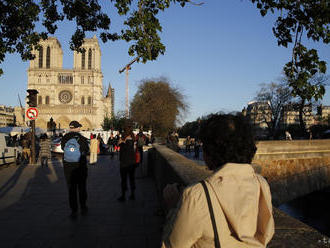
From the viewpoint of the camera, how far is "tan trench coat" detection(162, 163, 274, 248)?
1.22 m

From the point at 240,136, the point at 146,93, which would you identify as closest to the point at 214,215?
the point at 240,136

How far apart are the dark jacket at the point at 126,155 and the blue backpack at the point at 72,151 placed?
138 cm

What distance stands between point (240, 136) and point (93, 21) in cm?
685

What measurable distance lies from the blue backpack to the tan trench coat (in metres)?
4.62

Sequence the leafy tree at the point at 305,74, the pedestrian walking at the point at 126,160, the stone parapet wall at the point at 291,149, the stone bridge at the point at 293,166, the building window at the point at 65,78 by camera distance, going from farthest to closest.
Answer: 1. the building window at the point at 65,78
2. the stone parapet wall at the point at 291,149
3. the stone bridge at the point at 293,166
4. the pedestrian walking at the point at 126,160
5. the leafy tree at the point at 305,74

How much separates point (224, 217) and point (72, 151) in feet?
15.8

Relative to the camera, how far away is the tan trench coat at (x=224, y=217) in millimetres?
1217

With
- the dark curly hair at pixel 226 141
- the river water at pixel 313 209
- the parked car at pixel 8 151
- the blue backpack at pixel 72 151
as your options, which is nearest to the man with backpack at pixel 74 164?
the blue backpack at pixel 72 151

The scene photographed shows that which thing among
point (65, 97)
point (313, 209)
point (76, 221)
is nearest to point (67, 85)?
point (65, 97)

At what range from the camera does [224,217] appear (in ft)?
4.06

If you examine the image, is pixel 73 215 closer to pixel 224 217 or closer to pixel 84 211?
pixel 84 211

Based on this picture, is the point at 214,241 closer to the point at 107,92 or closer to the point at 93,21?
the point at 93,21

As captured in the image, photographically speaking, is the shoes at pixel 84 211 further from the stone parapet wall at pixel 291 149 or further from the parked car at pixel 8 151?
the parked car at pixel 8 151

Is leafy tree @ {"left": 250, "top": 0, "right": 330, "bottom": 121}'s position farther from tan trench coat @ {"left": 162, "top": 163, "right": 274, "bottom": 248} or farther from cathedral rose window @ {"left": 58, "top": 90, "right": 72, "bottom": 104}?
cathedral rose window @ {"left": 58, "top": 90, "right": 72, "bottom": 104}
